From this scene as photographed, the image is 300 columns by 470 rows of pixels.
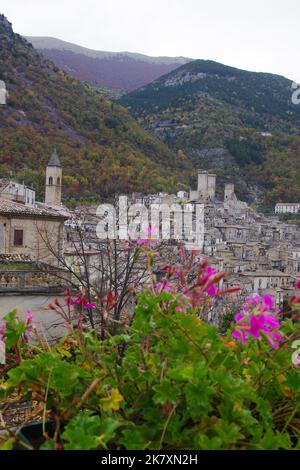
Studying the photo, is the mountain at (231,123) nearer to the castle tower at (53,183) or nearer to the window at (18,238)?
the castle tower at (53,183)

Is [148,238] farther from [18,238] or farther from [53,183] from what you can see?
[53,183]

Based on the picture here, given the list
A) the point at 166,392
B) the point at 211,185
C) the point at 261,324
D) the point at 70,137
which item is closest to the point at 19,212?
the point at 261,324

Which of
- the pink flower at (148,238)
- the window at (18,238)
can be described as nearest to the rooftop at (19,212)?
the window at (18,238)

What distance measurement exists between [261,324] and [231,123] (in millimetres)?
91437

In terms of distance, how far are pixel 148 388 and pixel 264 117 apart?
330 ft

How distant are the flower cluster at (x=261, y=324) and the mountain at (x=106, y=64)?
12939cm

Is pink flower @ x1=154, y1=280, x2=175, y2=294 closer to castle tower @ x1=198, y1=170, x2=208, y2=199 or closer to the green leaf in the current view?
the green leaf

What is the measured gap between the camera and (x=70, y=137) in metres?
65.4

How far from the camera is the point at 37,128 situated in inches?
2478

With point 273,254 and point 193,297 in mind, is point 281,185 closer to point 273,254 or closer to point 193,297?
point 273,254

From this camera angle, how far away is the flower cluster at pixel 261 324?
4.19 feet

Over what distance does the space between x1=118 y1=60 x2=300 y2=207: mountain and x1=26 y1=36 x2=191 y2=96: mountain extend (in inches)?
1065

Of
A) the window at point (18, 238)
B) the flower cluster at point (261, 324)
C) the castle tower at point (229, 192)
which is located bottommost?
the window at point (18, 238)
